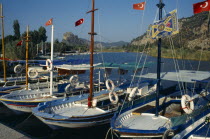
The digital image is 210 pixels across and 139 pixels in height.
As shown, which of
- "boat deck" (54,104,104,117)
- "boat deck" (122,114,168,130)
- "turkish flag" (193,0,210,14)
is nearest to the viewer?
"turkish flag" (193,0,210,14)

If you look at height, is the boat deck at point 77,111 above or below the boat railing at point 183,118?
below

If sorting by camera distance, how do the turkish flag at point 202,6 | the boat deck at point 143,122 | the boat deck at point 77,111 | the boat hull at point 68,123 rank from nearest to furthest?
1. the turkish flag at point 202,6
2. the boat deck at point 143,122
3. the boat hull at point 68,123
4. the boat deck at point 77,111

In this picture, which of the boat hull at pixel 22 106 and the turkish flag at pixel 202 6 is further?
the boat hull at pixel 22 106

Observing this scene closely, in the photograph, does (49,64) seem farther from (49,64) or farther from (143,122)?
(143,122)

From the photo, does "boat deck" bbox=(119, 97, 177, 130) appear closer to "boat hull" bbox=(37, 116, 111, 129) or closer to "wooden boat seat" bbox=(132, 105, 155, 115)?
"wooden boat seat" bbox=(132, 105, 155, 115)

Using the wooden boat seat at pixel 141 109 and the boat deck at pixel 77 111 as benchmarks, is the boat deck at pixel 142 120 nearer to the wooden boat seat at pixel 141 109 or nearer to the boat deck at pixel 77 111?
the wooden boat seat at pixel 141 109

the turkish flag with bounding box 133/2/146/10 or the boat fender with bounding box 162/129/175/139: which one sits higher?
the turkish flag with bounding box 133/2/146/10

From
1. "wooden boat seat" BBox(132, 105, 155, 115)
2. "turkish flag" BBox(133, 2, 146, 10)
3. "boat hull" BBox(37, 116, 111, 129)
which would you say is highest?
"turkish flag" BBox(133, 2, 146, 10)

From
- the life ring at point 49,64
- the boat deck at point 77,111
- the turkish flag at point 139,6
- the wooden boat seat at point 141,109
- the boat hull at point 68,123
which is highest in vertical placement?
the turkish flag at point 139,6

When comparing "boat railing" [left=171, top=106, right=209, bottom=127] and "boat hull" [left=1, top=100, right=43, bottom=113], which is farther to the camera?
"boat hull" [left=1, top=100, right=43, bottom=113]

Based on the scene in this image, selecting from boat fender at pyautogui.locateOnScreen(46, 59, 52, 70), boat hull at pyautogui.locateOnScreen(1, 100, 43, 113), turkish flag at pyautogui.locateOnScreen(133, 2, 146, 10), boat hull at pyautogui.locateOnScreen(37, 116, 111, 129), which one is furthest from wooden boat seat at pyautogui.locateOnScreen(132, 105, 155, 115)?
boat hull at pyautogui.locateOnScreen(1, 100, 43, 113)

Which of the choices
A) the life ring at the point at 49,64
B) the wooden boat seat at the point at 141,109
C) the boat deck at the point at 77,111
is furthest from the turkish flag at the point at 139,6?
the life ring at the point at 49,64

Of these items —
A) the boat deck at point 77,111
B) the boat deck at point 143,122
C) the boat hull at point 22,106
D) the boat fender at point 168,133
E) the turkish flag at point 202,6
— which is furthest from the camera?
the boat hull at point 22,106

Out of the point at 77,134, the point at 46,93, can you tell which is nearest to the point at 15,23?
the point at 46,93
